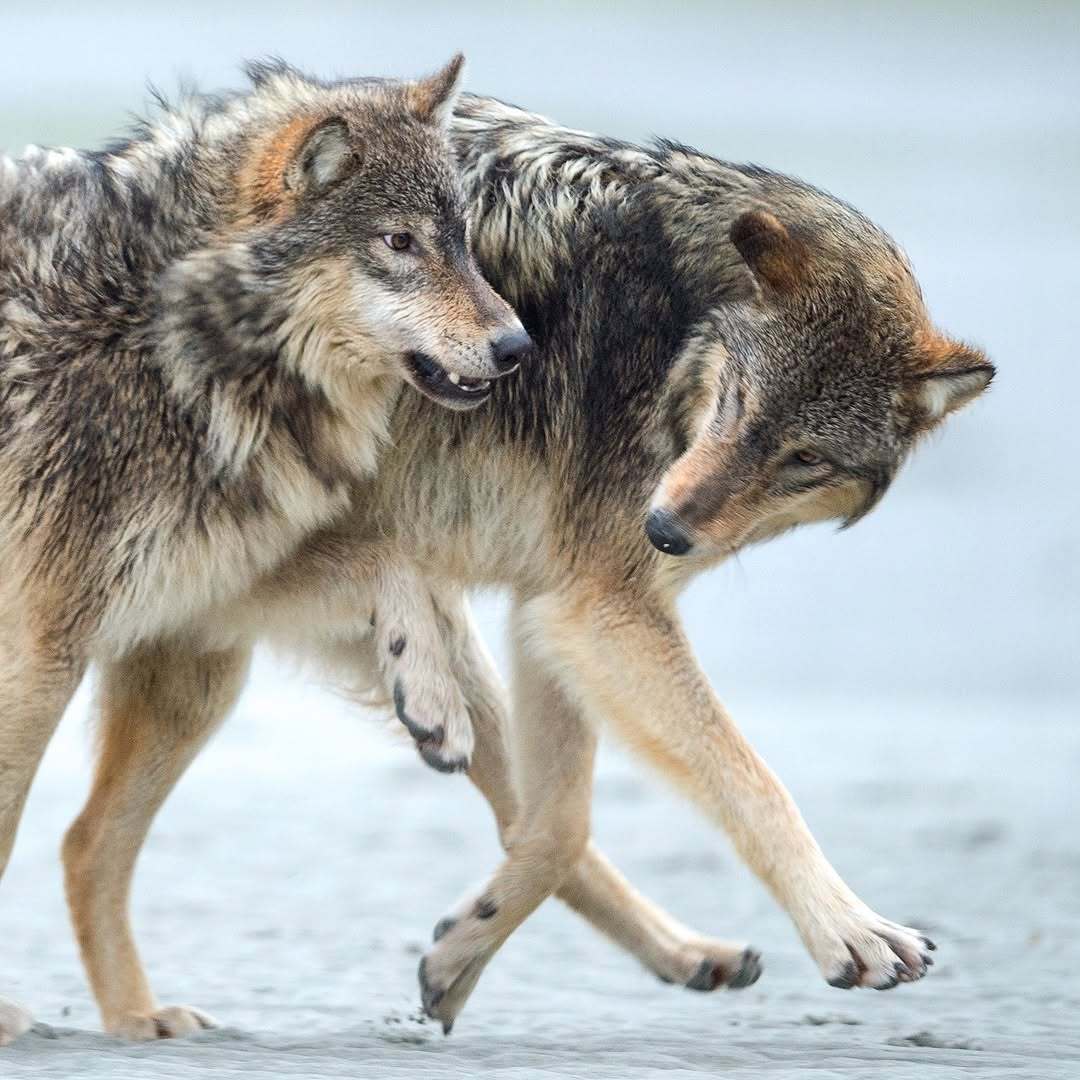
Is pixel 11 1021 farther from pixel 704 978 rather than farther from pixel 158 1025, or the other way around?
pixel 704 978

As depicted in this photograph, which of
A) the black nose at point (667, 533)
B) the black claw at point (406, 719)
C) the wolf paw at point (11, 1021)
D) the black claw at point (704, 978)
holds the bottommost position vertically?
the black claw at point (704, 978)

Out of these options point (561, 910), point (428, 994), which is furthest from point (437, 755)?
point (561, 910)

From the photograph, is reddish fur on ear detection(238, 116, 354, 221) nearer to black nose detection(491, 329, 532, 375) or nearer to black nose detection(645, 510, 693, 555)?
black nose detection(491, 329, 532, 375)

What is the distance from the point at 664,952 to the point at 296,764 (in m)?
5.09

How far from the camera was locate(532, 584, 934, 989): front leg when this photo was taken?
6094 millimetres

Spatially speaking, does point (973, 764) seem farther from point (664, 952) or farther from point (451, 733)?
point (451, 733)

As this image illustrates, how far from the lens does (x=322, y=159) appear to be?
5.97 meters

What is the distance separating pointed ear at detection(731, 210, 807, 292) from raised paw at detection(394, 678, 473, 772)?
1557 millimetres

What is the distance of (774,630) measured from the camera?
14242mm

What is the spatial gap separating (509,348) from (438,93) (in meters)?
0.85

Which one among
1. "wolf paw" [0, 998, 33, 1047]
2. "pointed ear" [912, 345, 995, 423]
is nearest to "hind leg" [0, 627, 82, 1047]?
"wolf paw" [0, 998, 33, 1047]

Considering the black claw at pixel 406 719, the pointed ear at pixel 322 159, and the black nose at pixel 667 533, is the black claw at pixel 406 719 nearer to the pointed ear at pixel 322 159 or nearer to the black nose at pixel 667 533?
the black nose at pixel 667 533

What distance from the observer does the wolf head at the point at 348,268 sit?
594cm

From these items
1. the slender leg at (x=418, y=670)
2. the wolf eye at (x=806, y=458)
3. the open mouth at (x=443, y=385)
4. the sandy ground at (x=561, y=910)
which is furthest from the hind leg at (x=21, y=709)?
the wolf eye at (x=806, y=458)
